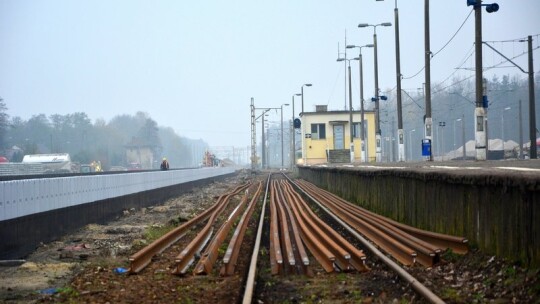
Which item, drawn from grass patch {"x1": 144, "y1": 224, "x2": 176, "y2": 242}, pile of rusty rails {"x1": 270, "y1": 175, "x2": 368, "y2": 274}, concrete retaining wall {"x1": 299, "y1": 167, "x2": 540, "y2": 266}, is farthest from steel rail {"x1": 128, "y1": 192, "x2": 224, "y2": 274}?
concrete retaining wall {"x1": 299, "y1": 167, "x2": 540, "y2": 266}

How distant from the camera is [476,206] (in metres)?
10.8

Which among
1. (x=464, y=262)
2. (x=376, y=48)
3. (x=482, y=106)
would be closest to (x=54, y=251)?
(x=464, y=262)

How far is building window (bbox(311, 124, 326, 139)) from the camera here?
77.9 metres

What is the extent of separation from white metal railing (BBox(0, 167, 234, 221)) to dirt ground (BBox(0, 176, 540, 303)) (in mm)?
1185

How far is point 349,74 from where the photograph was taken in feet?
201

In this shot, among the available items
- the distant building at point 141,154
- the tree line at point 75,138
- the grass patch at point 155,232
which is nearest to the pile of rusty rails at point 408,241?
the grass patch at point 155,232

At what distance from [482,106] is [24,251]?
17.7 m

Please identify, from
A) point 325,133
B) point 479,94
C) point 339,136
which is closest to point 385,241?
point 479,94

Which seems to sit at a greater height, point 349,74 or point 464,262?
point 349,74

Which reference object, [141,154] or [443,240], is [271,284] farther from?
[141,154]

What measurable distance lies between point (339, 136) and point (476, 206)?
220 ft

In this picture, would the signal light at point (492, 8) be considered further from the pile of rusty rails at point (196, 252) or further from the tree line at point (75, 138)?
the tree line at point (75, 138)

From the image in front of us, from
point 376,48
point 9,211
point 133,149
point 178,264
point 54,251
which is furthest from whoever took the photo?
point 133,149

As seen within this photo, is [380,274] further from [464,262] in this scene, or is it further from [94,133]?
[94,133]
